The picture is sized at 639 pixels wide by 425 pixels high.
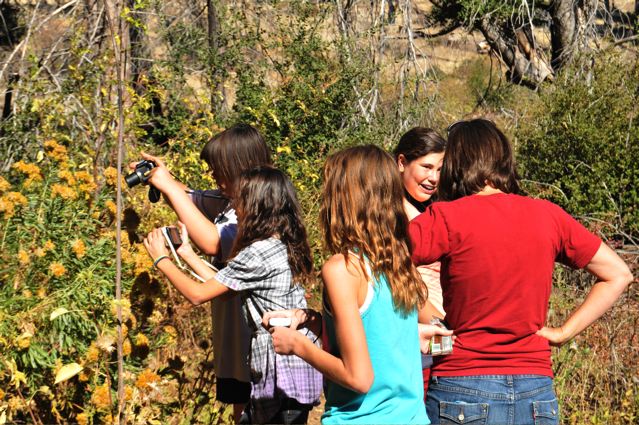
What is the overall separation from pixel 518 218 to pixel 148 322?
1.67 metres

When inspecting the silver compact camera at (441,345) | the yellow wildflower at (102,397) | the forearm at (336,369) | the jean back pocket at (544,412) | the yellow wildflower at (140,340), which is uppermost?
the forearm at (336,369)

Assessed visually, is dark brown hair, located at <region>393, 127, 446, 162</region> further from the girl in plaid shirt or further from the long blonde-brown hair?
the long blonde-brown hair

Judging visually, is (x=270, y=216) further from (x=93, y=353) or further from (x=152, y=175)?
(x=93, y=353)

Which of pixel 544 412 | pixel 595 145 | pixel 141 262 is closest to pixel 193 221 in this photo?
pixel 141 262

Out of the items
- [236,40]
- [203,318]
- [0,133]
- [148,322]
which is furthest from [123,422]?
[236,40]

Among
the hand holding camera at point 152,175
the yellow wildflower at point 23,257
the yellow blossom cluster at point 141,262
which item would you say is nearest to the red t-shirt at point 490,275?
the hand holding camera at point 152,175

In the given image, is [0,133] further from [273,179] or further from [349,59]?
[273,179]

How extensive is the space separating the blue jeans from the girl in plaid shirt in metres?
0.53

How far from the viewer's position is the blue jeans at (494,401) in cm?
218

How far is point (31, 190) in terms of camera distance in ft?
11.7

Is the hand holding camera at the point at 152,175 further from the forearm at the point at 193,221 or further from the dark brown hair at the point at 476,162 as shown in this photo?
the dark brown hair at the point at 476,162

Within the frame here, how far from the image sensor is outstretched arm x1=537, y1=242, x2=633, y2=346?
2.38 meters

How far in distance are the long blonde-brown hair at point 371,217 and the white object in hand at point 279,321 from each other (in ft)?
0.74

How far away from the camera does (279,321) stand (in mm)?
2141
